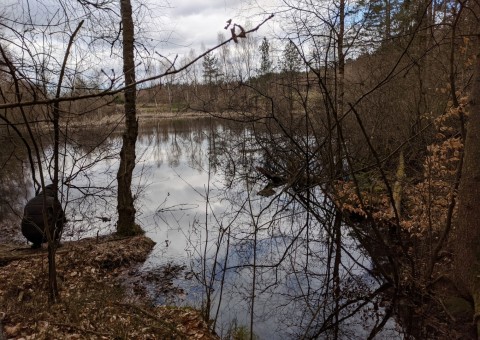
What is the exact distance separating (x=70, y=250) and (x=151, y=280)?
1.82 metres

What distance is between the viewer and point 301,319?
6.00 meters

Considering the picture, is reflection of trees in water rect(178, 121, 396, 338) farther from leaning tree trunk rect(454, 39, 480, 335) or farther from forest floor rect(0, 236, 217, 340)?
leaning tree trunk rect(454, 39, 480, 335)

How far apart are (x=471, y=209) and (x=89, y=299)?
5.20 meters

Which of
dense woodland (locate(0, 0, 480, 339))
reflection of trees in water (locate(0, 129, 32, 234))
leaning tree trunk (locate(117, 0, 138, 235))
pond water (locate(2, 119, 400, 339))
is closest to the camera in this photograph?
dense woodland (locate(0, 0, 480, 339))

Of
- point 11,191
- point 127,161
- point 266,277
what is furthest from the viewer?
point 11,191

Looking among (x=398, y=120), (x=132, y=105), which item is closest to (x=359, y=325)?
(x=132, y=105)

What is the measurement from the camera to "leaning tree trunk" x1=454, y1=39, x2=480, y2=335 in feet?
13.4

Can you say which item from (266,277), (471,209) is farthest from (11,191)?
(471,209)

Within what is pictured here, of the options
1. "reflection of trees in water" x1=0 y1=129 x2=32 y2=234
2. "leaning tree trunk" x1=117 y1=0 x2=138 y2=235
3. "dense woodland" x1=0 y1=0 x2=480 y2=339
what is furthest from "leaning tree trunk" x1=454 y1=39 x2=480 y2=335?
"reflection of trees in water" x1=0 y1=129 x2=32 y2=234

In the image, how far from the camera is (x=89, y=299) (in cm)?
531

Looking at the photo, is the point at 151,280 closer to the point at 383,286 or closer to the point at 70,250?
the point at 70,250

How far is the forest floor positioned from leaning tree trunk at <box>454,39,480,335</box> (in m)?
3.35

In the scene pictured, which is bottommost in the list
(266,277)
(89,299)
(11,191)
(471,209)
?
(266,277)

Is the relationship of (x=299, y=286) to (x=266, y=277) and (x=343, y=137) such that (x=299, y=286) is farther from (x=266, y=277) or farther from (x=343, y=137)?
(x=343, y=137)
